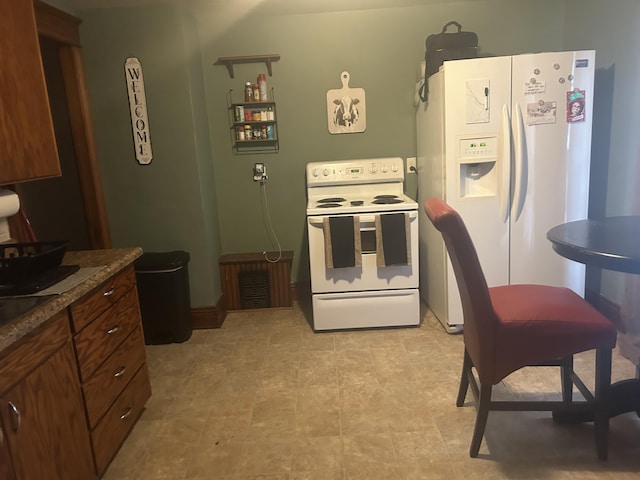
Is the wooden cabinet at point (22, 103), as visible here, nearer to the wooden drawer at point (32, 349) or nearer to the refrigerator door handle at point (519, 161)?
the wooden drawer at point (32, 349)

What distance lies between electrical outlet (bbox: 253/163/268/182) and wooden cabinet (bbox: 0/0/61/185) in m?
1.91

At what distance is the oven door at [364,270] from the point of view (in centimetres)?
320

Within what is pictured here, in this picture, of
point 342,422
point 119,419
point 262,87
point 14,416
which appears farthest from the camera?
point 262,87

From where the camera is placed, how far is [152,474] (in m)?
2.01

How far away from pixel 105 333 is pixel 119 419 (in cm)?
41

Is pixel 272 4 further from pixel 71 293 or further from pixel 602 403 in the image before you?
pixel 602 403

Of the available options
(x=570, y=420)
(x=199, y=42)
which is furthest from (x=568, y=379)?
(x=199, y=42)

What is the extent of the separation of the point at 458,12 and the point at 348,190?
5.03ft

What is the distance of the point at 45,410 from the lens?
5.10 feet

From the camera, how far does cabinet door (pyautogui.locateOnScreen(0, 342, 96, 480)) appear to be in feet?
4.60

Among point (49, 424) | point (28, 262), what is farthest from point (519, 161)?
point (49, 424)

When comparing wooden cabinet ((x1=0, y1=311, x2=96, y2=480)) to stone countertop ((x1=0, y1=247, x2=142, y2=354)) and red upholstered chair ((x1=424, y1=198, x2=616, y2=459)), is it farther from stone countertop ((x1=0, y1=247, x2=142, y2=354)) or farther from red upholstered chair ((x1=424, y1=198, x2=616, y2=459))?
red upholstered chair ((x1=424, y1=198, x2=616, y2=459))

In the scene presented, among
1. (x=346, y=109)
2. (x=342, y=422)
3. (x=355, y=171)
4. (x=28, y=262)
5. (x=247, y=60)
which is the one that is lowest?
(x=342, y=422)

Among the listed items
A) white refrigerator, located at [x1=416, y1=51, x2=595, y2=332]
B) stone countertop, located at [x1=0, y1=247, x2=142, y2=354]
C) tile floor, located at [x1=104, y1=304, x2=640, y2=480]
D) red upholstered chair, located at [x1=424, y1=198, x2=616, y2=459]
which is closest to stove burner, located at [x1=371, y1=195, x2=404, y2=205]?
white refrigerator, located at [x1=416, y1=51, x2=595, y2=332]
